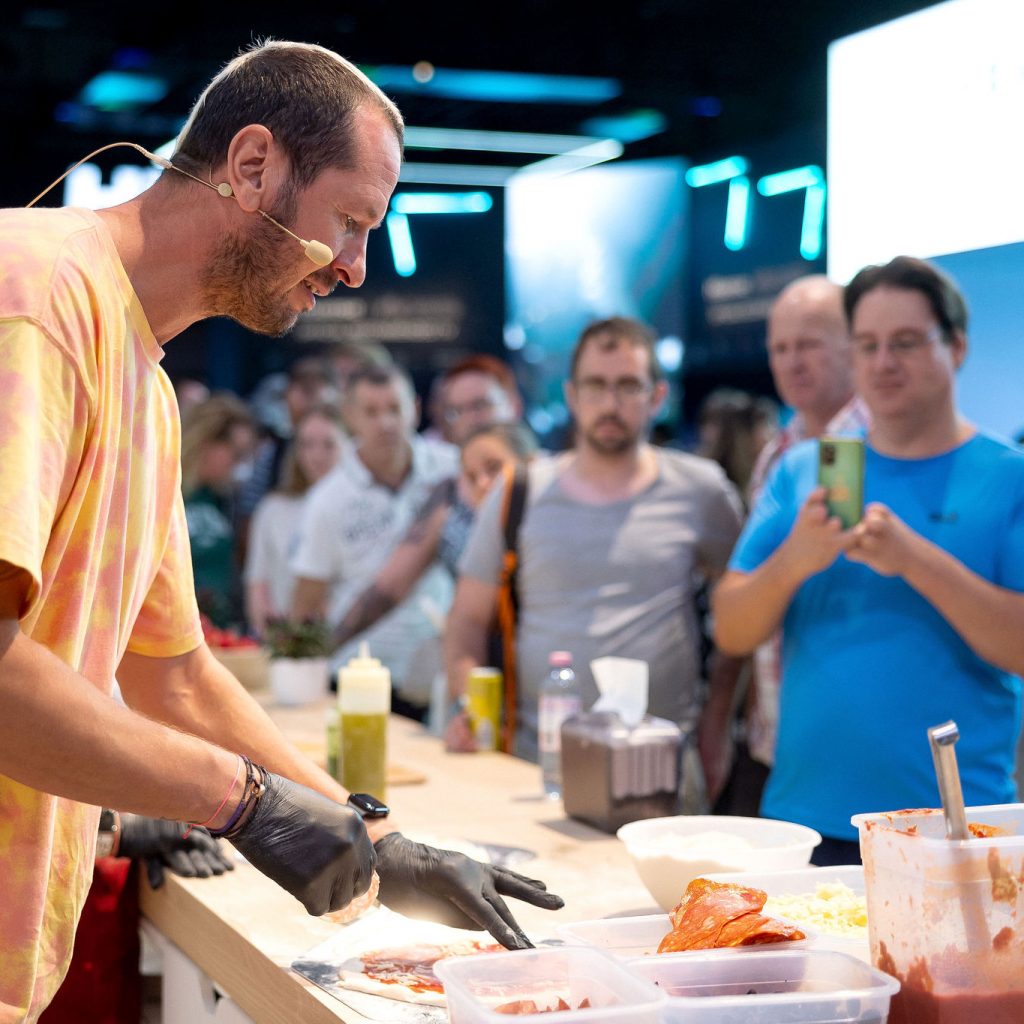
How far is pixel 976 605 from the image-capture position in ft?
7.54

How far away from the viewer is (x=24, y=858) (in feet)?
4.12

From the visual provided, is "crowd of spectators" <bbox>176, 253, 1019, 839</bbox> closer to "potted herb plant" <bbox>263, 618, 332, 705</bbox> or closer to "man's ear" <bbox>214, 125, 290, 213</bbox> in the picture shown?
"potted herb plant" <bbox>263, 618, 332, 705</bbox>

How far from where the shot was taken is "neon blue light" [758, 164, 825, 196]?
7.62 meters

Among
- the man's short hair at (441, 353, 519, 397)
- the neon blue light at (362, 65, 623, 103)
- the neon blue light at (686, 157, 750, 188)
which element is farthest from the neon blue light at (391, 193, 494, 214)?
the man's short hair at (441, 353, 519, 397)

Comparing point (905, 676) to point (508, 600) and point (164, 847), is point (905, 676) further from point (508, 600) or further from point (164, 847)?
point (164, 847)

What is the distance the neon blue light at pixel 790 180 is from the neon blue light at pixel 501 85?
1.08 metres

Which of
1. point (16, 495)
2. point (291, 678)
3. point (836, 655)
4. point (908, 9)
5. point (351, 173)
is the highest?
point (908, 9)

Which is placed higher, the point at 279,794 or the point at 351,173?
the point at 351,173

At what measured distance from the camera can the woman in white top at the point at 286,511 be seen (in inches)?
226

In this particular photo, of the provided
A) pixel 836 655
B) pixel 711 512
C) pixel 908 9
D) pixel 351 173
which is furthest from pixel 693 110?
pixel 351 173

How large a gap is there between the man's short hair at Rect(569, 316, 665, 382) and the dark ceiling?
3.37 m

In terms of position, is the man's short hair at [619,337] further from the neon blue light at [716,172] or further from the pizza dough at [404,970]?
the neon blue light at [716,172]

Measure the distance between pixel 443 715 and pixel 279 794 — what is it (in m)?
2.52

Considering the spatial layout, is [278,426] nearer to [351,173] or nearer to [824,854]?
[824,854]
